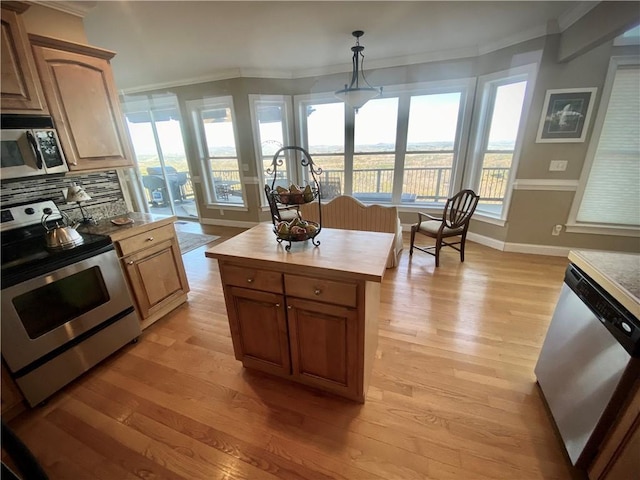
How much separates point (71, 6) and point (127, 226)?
170 centimetres

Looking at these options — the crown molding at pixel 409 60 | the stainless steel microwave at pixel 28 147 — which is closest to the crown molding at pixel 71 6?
the crown molding at pixel 409 60

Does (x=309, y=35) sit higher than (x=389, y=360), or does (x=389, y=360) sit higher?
(x=309, y=35)

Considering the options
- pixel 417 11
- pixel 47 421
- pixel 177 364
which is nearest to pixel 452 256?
pixel 417 11

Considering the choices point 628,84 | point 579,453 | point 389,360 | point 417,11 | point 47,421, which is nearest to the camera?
point 579,453

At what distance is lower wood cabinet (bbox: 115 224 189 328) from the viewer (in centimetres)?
208

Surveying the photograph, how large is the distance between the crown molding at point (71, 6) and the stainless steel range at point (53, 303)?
1.42 metres

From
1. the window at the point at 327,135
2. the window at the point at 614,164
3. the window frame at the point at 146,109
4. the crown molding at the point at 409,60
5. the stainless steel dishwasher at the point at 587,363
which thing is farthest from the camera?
the window frame at the point at 146,109

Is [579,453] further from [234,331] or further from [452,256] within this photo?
[452,256]

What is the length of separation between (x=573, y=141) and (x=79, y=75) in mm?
4836

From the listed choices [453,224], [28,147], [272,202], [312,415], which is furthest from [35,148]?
[453,224]

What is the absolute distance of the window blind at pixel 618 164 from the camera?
9.18 ft

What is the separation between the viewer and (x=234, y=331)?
170 cm

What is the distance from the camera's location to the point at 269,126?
4688mm

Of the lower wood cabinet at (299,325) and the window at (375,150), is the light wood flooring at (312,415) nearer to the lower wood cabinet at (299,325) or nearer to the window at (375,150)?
the lower wood cabinet at (299,325)
